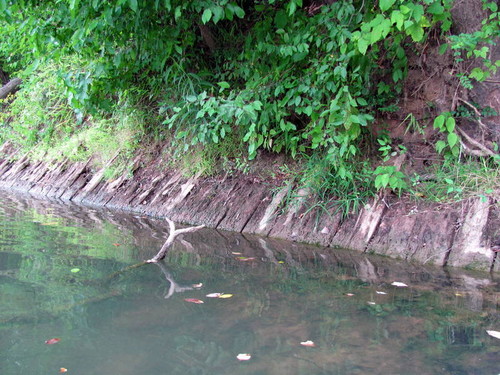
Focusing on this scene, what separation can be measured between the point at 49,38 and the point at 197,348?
4.89 m

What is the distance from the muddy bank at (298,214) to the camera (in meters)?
4.19

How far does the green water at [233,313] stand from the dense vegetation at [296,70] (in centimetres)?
137

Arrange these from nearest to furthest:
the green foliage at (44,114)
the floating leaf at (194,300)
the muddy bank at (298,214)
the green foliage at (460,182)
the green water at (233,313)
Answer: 1. the green water at (233,313)
2. the floating leaf at (194,300)
3. the muddy bank at (298,214)
4. the green foliage at (460,182)
5. the green foliage at (44,114)

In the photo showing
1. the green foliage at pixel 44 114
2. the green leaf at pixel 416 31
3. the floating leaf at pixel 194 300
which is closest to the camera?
the floating leaf at pixel 194 300

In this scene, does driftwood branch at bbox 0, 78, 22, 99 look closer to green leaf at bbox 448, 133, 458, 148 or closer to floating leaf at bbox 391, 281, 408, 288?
green leaf at bbox 448, 133, 458, 148

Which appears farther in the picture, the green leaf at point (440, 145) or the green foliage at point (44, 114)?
the green foliage at point (44, 114)

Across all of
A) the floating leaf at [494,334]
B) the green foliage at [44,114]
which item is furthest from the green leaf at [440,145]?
the green foliage at [44,114]

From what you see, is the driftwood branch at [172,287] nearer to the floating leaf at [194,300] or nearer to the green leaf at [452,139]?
the floating leaf at [194,300]

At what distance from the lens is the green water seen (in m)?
2.12

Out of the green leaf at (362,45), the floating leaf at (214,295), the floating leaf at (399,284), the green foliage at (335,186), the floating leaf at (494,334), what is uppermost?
the green leaf at (362,45)

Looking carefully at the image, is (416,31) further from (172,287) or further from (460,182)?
(172,287)

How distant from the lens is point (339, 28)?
4531 millimetres

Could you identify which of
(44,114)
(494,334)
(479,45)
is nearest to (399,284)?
(494,334)

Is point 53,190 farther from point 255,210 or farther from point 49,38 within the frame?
point 255,210
